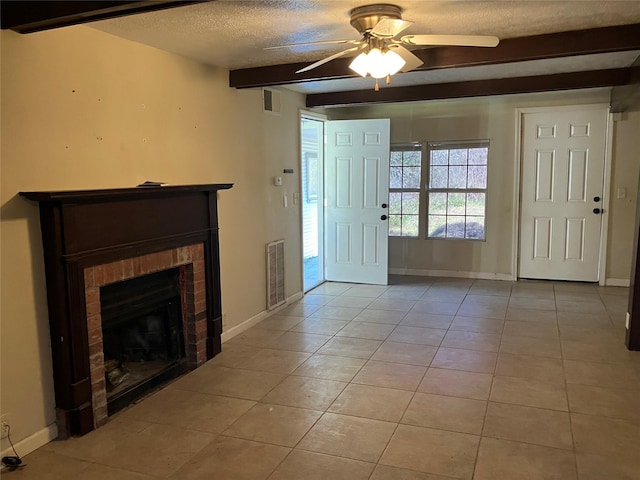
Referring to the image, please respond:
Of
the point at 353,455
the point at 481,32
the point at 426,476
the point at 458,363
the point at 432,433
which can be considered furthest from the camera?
the point at 458,363

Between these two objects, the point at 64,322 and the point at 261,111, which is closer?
the point at 64,322

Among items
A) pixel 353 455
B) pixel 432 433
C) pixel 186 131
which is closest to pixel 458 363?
pixel 432 433

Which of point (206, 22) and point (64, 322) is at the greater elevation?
point (206, 22)

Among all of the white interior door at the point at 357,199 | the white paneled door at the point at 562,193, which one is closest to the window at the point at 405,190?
the white interior door at the point at 357,199

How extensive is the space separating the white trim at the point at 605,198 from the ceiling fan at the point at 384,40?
4008mm

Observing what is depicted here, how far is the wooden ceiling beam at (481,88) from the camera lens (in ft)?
15.2

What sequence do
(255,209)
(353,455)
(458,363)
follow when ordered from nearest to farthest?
(353,455) < (458,363) < (255,209)

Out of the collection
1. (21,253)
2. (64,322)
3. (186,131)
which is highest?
(186,131)

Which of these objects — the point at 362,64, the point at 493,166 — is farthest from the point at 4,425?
the point at 493,166

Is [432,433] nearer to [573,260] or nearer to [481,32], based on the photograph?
[481,32]

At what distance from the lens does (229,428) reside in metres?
2.85

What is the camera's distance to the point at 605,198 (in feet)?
19.7

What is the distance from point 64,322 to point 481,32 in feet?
9.61

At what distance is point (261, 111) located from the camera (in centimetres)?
473
